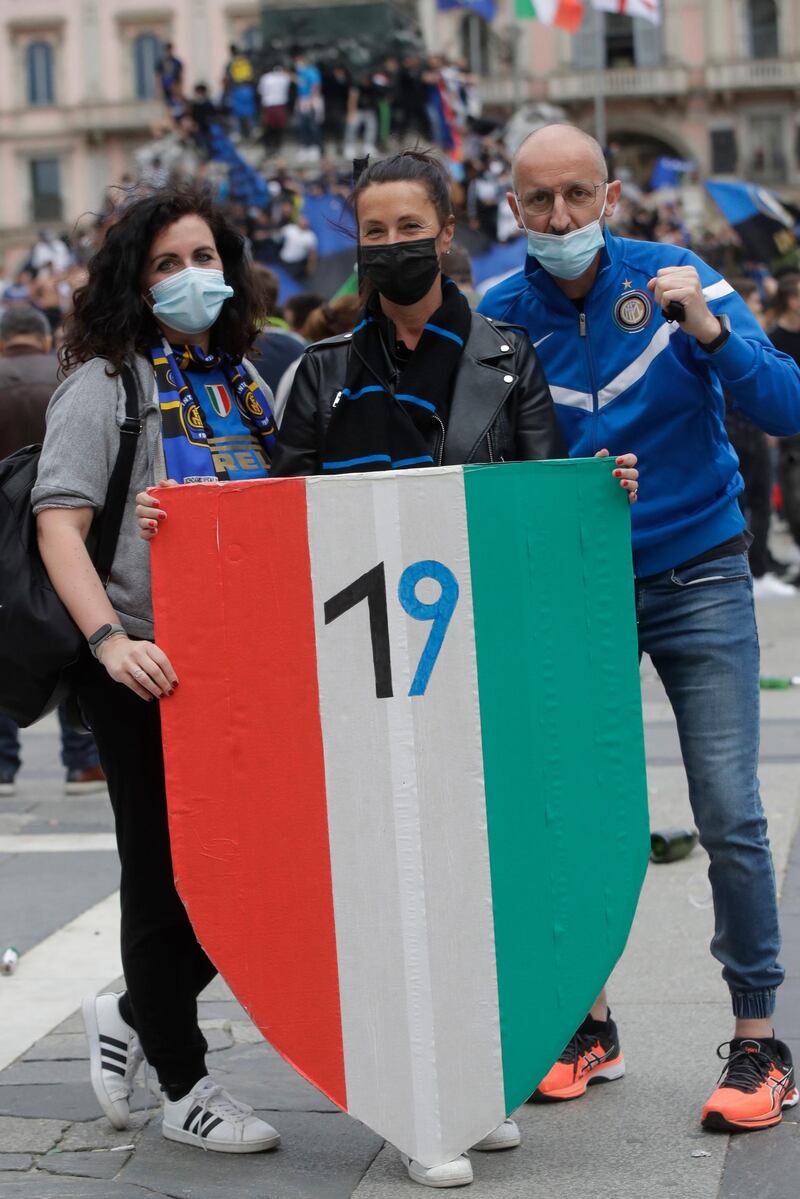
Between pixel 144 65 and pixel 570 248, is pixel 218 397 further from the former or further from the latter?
pixel 144 65

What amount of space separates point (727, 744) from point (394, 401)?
0.88m

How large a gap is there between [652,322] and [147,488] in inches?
37.6

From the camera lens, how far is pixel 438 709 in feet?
10.3

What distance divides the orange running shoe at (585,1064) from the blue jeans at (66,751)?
3643 mm

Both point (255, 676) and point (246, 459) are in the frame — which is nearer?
point (255, 676)

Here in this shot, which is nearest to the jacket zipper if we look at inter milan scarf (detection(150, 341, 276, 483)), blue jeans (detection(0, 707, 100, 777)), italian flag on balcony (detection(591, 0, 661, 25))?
inter milan scarf (detection(150, 341, 276, 483))

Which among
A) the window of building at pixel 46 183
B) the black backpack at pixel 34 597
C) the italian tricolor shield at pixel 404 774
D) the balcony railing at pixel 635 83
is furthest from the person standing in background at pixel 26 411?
the window of building at pixel 46 183

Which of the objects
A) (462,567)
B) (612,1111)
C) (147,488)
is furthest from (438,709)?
(612,1111)

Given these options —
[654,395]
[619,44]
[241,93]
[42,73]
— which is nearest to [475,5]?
[241,93]

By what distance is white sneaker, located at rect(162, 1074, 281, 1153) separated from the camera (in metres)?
3.51

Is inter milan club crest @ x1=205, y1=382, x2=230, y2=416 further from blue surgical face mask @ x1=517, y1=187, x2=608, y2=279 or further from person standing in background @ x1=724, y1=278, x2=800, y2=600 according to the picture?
person standing in background @ x1=724, y1=278, x2=800, y2=600

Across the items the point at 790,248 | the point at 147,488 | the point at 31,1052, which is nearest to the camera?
the point at 147,488

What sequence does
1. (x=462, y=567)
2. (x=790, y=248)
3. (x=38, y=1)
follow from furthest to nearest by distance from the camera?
(x=38, y=1) < (x=790, y=248) < (x=462, y=567)

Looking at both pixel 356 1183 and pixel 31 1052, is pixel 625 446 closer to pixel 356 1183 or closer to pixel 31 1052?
pixel 356 1183
